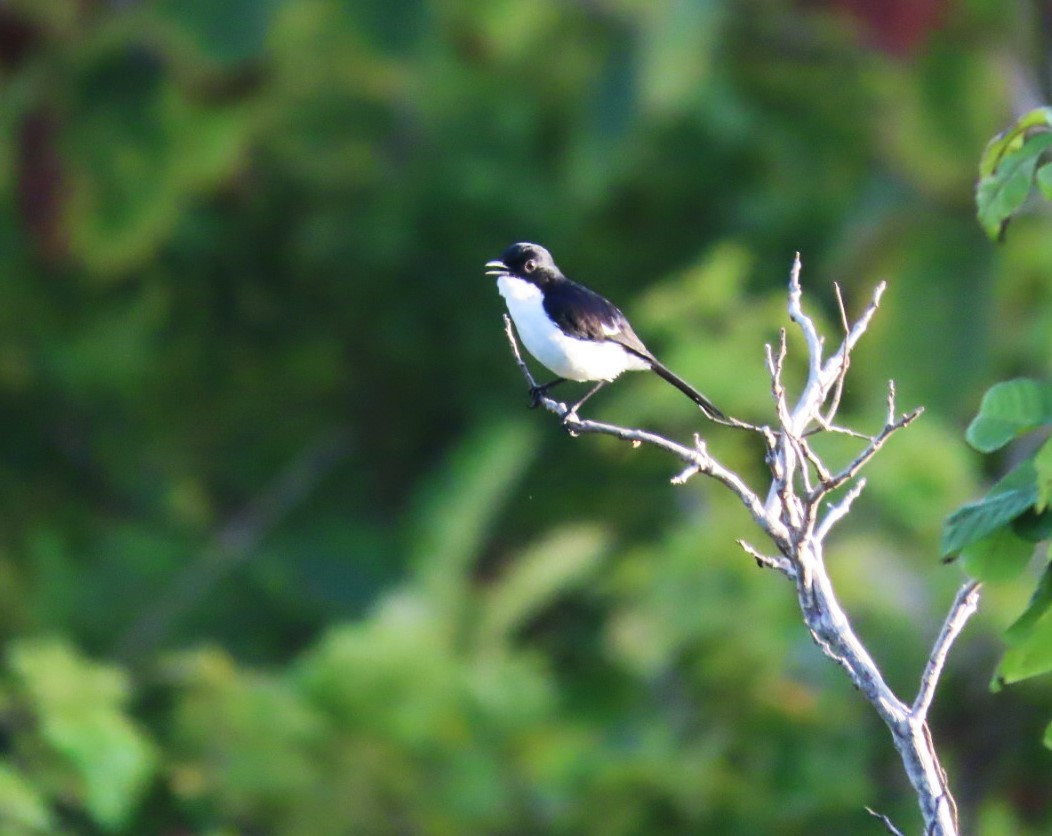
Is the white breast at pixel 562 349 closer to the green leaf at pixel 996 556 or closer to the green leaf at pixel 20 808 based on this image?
the green leaf at pixel 996 556

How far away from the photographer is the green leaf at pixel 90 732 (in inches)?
293

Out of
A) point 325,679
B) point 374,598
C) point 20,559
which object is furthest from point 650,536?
point 20,559

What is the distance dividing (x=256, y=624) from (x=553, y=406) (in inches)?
428

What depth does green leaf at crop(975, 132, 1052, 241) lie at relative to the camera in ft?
10.2

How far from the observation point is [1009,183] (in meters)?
3.17

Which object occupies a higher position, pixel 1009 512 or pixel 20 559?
pixel 20 559

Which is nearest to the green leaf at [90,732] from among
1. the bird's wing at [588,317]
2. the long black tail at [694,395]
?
the bird's wing at [588,317]

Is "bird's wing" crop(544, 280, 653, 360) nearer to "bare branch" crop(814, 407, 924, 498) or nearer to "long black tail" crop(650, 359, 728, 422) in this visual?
"long black tail" crop(650, 359, 728, 422)

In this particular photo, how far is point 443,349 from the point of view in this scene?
1606 centimetres

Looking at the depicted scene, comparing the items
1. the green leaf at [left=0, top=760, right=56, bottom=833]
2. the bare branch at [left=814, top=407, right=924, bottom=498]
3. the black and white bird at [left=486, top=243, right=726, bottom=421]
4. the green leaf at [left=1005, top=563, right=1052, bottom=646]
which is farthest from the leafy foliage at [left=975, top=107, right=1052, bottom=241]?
the green leaf at [left=0, top=760, right=56, bottom=833]

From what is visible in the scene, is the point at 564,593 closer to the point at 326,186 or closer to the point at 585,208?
the point at 585,208

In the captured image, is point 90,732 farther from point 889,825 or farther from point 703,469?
point 889,825

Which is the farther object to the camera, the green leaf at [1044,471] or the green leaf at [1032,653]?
the green leaf at [1032,653]

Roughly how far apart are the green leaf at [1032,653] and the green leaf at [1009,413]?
291 mm
